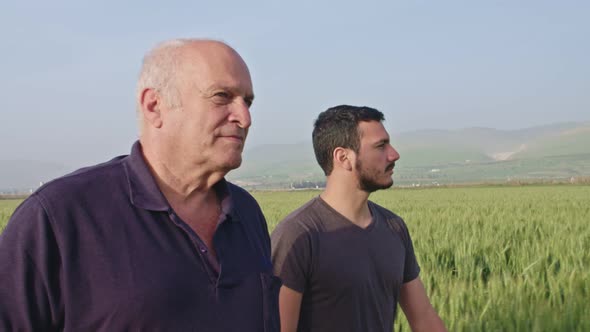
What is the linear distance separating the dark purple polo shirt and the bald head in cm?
19

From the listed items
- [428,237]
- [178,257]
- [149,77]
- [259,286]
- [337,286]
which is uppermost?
[149,77]

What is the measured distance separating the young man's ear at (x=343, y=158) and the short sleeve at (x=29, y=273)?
1506 mm

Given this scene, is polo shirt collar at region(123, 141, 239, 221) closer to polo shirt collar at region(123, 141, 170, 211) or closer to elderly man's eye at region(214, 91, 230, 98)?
polo shirt collar at region(123, 141, 170, 211)

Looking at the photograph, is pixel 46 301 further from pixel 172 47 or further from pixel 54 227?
pixel 172 47

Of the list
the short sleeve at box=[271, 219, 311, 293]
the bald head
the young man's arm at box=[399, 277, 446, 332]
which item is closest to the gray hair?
the bald head

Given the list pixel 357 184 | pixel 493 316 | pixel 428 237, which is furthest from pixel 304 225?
pixel 428 237

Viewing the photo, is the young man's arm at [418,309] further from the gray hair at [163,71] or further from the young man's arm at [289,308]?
the gray hair at [163,71]

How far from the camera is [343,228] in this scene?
8.20ft

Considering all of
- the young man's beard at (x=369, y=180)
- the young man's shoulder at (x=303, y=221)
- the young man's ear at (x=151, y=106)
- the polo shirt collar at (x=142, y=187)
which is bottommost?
the young man's shoulder at (x=303, y=221)

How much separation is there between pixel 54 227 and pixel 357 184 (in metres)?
1.45

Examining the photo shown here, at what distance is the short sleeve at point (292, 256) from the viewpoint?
2.32 meters

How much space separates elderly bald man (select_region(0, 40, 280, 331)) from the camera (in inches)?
54.5

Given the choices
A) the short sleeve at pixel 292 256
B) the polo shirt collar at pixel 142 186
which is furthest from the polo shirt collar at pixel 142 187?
the short sleeve at pixel 292 256

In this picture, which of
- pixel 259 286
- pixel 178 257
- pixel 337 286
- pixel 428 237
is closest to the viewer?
pixel 178 257
